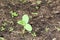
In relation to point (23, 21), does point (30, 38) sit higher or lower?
lower

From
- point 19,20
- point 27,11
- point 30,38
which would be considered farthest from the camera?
point 27,11

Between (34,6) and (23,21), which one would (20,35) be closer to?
(23,21)

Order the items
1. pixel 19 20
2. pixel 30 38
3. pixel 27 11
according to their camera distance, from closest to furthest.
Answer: pixel 30 38 < pixel 19 20 < pixel 27 11

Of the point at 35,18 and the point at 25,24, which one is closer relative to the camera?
the point at 25,24

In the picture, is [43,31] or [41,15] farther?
[41,15]

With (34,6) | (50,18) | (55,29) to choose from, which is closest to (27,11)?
(34,6)

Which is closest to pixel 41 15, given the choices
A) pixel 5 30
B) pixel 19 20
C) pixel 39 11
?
pixel 39 11

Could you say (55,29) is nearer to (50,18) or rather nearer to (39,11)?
(50,18)
